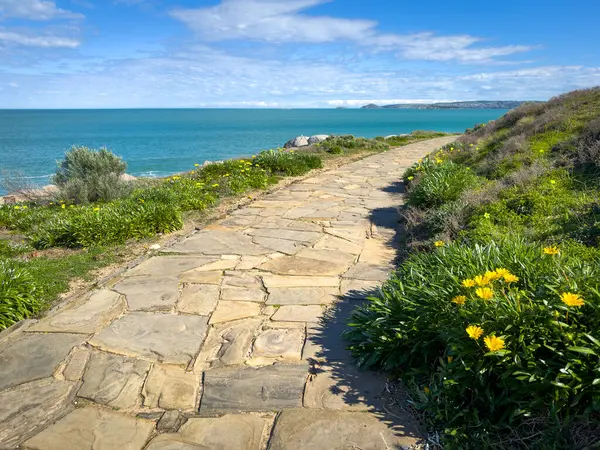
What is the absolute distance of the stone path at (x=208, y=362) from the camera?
2564mm

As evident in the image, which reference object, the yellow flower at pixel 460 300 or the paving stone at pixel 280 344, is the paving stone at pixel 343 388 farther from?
the yellow flower at pixel 460 300

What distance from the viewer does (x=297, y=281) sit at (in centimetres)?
469

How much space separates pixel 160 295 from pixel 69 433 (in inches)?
73.8

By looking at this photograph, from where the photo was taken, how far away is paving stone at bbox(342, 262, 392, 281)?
15.6 feet

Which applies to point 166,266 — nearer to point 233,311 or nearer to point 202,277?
point 202,277

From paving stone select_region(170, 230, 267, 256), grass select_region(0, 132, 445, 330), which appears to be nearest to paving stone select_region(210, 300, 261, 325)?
paving stone select_region(170, 230, 267, 256)

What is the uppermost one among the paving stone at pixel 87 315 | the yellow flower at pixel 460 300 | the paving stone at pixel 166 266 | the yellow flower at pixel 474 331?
the yellow flower at pixel 460 300

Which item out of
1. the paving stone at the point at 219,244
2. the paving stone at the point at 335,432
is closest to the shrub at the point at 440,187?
the paving stone at the point at 219,244

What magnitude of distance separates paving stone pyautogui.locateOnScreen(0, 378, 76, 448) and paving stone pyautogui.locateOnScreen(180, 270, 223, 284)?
1821mm

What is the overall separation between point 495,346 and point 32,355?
316 centimetres

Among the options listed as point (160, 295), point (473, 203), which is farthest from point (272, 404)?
point (473, 203)

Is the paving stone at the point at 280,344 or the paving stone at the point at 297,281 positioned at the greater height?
the paving stone at the point at 297,281

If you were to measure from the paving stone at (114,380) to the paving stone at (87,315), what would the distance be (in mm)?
497

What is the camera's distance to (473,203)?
252 inches
